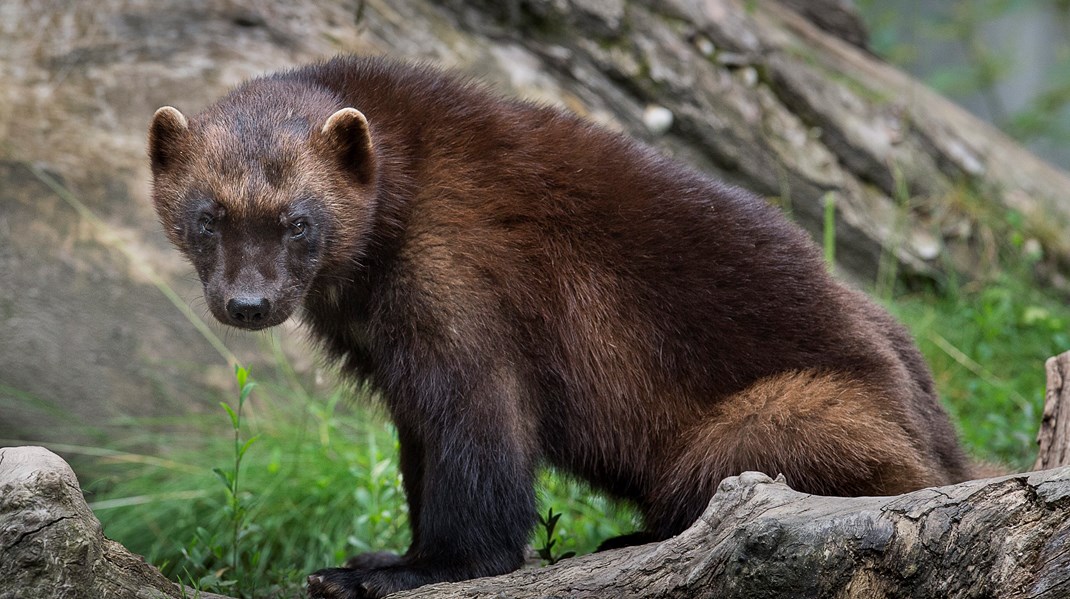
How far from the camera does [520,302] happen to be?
3.63 meters

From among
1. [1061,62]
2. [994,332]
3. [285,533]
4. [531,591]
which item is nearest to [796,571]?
[531,591]

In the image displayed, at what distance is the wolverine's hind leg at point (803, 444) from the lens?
3.50 meters

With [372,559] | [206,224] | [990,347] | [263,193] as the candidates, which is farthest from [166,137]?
[990,347]

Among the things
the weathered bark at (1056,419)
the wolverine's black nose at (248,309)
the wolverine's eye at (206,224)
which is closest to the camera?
the wolverine's black nose at (248,309)

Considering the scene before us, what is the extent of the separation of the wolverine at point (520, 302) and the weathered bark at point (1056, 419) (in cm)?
35

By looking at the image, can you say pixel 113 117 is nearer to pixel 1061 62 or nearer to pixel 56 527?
pixel 56 527

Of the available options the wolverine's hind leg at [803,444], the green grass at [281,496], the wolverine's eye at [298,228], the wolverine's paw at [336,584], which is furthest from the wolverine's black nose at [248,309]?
the wolverine's hind leg at [803,444]

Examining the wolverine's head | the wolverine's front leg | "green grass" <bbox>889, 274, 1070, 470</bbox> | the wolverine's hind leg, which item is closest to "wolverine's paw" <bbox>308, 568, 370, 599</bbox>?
the wolverine's front leg

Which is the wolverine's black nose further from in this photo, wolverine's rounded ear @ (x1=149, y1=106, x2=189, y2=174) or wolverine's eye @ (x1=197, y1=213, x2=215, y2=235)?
wolverine's rounded ear @ (x1=149, y1=106, x2=189, y2=174)

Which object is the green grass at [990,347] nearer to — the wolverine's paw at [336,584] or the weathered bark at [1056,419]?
the weathered bark at [1056,419]

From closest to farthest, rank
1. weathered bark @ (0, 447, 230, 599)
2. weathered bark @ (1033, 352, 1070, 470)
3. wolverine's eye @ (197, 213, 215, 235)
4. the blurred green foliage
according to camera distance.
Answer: weathered bark @ (0, 447, 230, 599) < wolverine's eye @ (197, 213, 215, 235) < weathered bark @ (1033, 352, 1070, 470) < the blurred green foliage

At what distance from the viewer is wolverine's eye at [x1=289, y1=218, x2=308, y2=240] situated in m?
3.35

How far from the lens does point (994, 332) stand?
7.02 m

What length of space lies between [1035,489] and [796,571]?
0.56m
